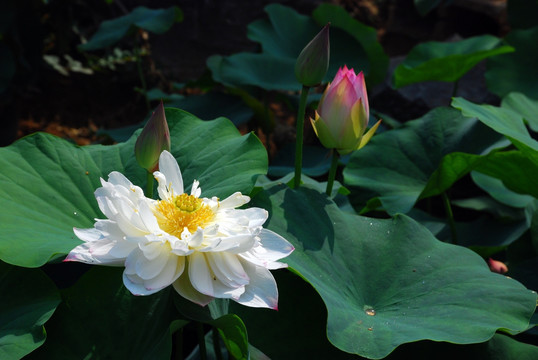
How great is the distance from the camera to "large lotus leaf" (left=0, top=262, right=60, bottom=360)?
2.32ft

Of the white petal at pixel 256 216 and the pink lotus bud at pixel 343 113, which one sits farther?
the pink lotus bud at pixel 343 113

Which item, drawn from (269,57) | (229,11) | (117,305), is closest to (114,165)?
(117,305)

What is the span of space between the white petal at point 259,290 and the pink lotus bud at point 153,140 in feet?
0.74

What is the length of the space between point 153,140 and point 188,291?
0.24 metres

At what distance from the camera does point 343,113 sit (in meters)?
0.96

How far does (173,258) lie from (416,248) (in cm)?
46

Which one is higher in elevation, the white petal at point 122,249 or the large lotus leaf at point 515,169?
the white petal at point 122,249

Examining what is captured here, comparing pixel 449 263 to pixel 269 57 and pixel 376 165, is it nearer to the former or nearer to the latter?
pixel 376 165

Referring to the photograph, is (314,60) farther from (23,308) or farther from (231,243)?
(23,308)

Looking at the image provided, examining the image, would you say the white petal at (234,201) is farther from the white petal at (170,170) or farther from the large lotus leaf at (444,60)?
the large lotus leaf at (444,60)

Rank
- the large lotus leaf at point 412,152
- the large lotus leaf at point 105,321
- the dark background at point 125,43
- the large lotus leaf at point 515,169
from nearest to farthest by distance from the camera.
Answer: the large lotus leaf at point 105,321, the large lotus leaf at point 515,169, the large lotus leaf at point 412,152, the dark background at point 125,43

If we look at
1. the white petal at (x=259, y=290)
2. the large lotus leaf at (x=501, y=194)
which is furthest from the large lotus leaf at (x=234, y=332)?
the large lotus leaf at (x=501, y=194)

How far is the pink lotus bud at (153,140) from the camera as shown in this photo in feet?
2.64

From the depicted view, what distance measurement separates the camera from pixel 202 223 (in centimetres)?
74
